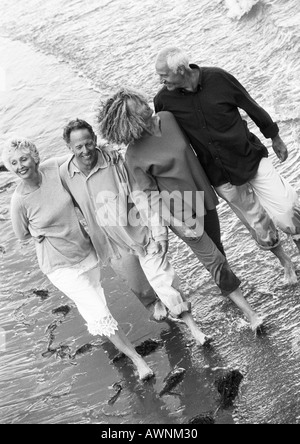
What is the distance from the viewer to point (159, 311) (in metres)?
5.44

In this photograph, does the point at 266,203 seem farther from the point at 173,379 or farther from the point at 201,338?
the point at 173,379

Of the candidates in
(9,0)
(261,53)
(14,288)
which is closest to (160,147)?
(14,288)

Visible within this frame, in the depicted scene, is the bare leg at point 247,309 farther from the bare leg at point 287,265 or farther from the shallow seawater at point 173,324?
the bare leg at point 287,265

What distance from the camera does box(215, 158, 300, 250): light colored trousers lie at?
498 cm

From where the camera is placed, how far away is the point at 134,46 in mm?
10875

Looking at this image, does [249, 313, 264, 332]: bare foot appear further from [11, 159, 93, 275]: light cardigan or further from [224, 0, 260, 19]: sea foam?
[224, 0, 260, 19]: sea foam

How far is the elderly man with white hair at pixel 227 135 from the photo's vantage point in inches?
188

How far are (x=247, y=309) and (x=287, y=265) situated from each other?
1.72 feet

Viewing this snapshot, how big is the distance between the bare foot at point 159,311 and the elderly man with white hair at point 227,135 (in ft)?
2.82

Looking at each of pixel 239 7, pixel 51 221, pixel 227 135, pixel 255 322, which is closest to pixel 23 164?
pixel 51 221

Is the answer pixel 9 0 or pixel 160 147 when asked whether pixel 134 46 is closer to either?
pixel 9 0

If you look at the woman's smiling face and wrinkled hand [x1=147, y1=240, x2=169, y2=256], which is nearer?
the woman's smiling face

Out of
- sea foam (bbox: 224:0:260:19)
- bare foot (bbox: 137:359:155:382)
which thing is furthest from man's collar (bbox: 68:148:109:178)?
sea foam (bbox: 224:0:260:19)

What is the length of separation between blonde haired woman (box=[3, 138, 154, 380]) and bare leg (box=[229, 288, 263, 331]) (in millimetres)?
719
